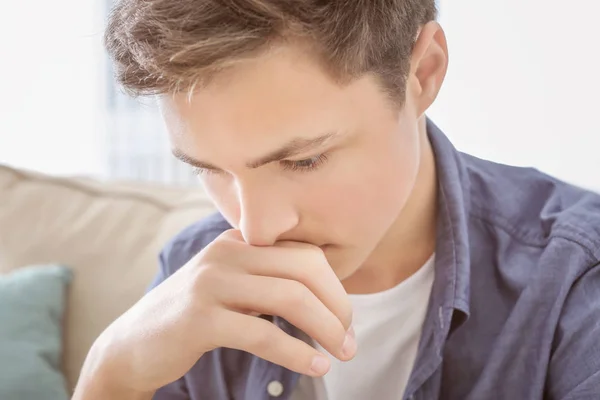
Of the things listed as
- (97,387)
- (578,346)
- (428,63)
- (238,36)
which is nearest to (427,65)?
(428,63)

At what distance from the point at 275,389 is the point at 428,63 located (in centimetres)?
52

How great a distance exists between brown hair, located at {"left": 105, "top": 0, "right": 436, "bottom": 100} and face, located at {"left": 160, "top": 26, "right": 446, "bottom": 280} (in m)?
0.02

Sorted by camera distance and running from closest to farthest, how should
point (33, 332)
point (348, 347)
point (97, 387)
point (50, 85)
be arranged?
point (348, 347)
point (97, 387)
point (33, 332)
point (50, 85)

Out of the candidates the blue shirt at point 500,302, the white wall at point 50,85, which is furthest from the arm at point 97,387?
the white wall at point 50,85

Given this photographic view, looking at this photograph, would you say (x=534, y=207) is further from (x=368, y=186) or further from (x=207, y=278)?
(x=207, y=278)

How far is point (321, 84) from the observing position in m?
0.77

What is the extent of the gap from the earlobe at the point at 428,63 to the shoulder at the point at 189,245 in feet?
1.38

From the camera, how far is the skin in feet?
2.46

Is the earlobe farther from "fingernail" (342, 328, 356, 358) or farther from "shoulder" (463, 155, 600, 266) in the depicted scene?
"fingernail" (342, 328, 356, 358)

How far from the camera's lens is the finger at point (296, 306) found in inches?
32.2

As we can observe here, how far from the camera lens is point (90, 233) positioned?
1.47 metres

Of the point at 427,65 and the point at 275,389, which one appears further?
the point at 275,389

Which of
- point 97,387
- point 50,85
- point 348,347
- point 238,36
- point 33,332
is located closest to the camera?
point 238,36

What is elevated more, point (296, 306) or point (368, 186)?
point (368, 186)
